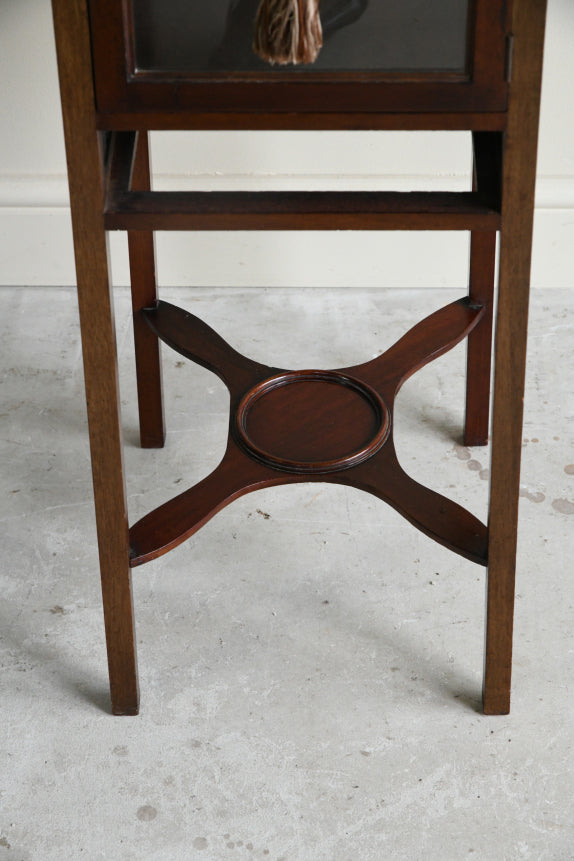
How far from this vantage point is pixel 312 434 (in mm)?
1568

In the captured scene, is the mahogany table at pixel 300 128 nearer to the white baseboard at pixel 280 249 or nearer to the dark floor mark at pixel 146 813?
the dark floor mark at pixel 146 813

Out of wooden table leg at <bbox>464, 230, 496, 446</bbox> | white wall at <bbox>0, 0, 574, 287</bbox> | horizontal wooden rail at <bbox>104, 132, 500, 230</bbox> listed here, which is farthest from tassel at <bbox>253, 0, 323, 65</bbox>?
white wall at <bbox>0, 0, 574, 287</bbox>

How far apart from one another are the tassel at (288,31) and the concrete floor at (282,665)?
82 centimetres

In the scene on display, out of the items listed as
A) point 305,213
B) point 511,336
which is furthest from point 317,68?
point 511,336

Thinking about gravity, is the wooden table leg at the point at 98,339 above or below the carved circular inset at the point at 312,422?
above

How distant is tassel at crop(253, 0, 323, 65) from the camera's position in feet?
3.15

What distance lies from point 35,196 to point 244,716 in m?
1.39

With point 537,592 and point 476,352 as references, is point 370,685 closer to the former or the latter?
point 537,592

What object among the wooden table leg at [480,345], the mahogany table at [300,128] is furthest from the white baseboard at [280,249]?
the mahogany table at [300,128]

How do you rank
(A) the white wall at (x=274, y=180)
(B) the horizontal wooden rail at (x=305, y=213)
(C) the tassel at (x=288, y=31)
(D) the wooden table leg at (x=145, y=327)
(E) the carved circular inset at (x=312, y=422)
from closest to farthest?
1. (C) the tassel at (x=288, y=31)
2. (B) the horizontal wooden rail at (x=305, y=213)
3. (E) the carved circular inset at (x=312, y=422)
4. (D) the wooden table leg at (x=145, y=327)
5. (A) the white wall at (x=274, y=180)

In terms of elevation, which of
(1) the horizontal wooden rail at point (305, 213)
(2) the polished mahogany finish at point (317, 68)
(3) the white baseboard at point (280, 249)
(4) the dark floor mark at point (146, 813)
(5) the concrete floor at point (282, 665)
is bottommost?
(4) the dark floor mark at point (146, 813)

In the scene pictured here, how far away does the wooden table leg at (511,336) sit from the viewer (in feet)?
3.38

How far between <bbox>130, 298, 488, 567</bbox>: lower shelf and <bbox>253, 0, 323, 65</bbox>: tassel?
0.61 metres

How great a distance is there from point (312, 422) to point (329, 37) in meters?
0.69
